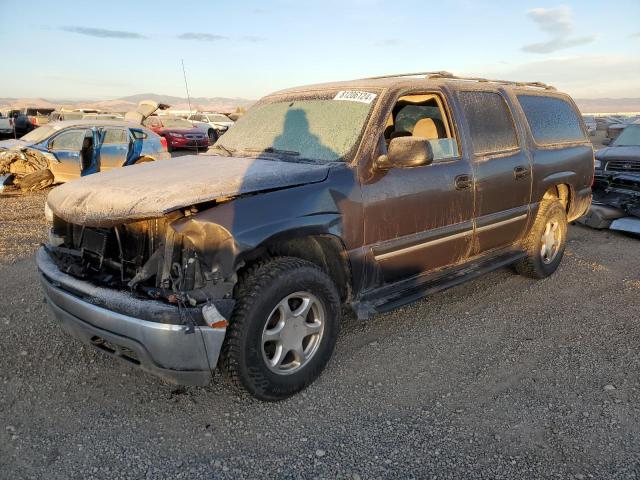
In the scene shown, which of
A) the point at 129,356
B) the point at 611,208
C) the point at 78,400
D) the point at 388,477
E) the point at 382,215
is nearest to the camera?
the point at 388,477

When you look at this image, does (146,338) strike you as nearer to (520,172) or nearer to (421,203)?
(421,203)

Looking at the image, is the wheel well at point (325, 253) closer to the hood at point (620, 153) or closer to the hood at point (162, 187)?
the hood at point (162, 187)

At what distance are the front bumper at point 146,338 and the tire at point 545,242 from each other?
3.57 m

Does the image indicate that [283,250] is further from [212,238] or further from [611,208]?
[611,208]

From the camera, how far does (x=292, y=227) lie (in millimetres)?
2943

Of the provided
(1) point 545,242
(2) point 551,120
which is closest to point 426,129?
(2) point 551,120

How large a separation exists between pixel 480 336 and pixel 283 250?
1.83 metres

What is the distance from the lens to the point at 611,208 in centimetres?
739

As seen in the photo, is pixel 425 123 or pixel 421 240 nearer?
pixel 421 240

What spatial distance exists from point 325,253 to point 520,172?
7.46 feet

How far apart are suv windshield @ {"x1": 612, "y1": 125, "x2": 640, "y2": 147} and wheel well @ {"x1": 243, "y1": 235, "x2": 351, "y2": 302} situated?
668 cm

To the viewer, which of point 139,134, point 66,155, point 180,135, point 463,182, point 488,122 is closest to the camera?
point 463,182

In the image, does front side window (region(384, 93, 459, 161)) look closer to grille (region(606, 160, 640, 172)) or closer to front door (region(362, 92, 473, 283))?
front door (region(362, 92, 473, 283))

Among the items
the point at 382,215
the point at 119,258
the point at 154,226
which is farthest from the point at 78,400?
the point at 382,215
